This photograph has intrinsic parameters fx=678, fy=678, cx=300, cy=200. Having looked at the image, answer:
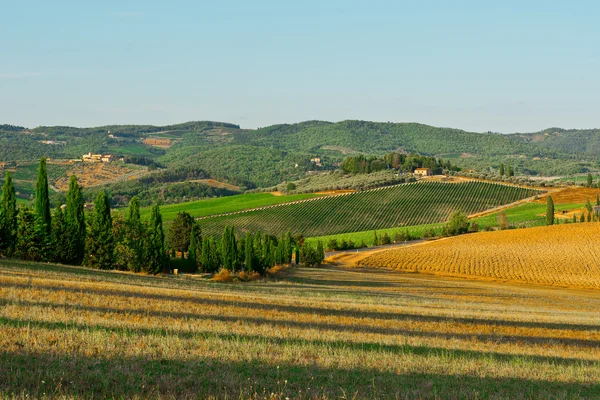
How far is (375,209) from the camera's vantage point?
15412 cm

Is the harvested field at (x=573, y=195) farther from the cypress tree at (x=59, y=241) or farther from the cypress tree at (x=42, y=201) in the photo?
the cypress tree at (x=42, y=201)

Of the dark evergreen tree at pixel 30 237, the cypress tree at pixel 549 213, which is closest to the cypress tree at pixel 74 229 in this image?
the dark evergreen tree at pixel 30 237

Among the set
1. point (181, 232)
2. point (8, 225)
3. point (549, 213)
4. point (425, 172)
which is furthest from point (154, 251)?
point (425, 172)

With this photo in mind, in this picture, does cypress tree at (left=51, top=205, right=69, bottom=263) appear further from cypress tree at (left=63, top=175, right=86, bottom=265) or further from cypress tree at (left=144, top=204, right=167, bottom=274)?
cypress tree at (left=144, top=204, right=167, bottom=274)

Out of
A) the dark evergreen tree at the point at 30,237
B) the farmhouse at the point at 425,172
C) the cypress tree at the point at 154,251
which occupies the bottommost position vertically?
the cypress tree at the point at 154,251

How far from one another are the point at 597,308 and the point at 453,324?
80.2 feet

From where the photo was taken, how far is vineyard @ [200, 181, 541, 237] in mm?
141250

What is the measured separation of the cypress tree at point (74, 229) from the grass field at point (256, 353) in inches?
1118

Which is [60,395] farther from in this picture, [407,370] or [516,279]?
[516,279]

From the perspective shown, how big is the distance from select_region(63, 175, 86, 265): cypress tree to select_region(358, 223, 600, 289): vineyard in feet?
159

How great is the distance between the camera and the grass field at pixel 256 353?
11.0 metres

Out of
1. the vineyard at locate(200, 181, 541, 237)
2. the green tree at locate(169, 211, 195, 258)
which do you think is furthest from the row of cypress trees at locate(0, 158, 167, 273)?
the vineyard at locate(200, 181, 541, 237)

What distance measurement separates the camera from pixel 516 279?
8012 cm

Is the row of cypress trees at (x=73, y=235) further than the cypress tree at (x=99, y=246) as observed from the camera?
No
